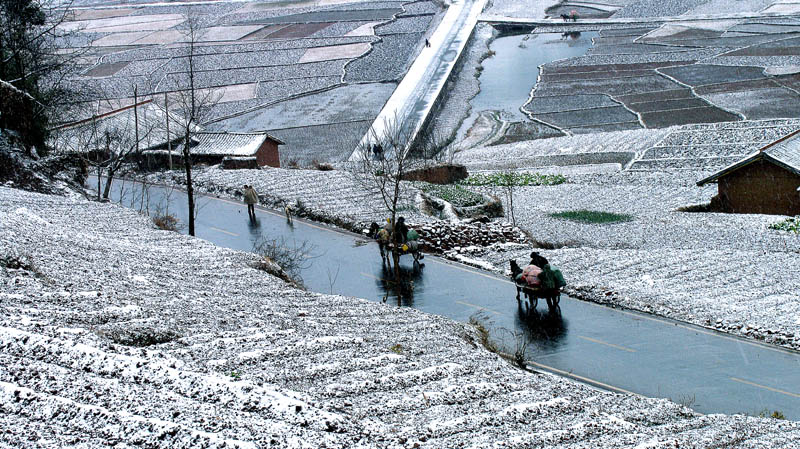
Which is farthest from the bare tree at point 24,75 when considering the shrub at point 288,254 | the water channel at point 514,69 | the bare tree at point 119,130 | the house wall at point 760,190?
the water channel at point 514,69

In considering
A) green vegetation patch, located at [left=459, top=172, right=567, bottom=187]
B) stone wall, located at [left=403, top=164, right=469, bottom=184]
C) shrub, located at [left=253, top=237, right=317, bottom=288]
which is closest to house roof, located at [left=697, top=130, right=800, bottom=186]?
green vegetation patch, located at [left=459, top=172, right=567, bottom=187]

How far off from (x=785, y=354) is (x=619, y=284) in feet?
16.7

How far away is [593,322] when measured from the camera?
18.7 m

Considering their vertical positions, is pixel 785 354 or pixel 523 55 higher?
pixel 523 55

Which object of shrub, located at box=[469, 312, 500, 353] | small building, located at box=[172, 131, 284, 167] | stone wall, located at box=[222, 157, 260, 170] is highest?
small building, located at box=[172, 131, 284, 167]

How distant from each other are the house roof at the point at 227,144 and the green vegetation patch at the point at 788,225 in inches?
920

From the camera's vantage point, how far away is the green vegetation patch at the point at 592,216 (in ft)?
97.1

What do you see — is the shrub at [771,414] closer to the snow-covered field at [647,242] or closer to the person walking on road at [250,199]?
the snow-covered field at [647,242]

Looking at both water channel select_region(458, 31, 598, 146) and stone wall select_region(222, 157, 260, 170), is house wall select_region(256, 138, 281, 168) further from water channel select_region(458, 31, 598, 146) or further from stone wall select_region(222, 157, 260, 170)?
water channel select_region(458, 31, 598, 146)

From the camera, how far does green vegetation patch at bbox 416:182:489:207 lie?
103 ft

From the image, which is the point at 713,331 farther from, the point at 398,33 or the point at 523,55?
the point at 398,33

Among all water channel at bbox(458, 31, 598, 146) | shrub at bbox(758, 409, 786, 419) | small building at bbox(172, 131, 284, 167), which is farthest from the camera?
Answer: water channel at bbox(458, 31, 598, 146)

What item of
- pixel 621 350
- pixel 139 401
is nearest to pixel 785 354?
pixel 621 350

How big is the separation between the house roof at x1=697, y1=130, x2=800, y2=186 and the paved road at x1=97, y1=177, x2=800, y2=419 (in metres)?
13.2
